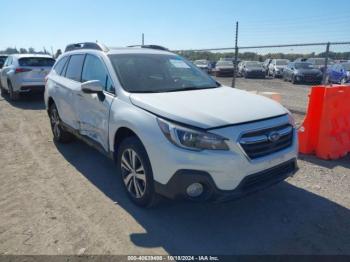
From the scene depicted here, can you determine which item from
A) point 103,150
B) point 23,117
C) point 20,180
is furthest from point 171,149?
point 23,117

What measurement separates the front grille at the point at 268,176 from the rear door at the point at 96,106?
1869 mm

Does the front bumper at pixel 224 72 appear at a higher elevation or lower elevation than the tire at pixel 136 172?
lower

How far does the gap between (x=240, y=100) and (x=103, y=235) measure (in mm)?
2111

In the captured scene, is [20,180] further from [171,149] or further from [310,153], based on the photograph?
[310,153]

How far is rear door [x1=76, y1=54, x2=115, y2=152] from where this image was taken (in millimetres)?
4020

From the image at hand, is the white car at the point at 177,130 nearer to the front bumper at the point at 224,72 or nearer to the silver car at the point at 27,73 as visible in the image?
the silver car at the point at 27,73

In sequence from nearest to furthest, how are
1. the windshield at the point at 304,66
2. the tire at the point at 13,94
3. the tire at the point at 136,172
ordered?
the tire at the point at 136,172 < the tire at the point at 13,94 < the windshield at the point at 304,66

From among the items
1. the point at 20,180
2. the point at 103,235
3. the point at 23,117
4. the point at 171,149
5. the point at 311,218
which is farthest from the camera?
the point at 23,117

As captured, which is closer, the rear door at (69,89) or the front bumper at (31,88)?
the rear door at (69,89)

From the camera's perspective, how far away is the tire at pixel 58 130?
6017 mm

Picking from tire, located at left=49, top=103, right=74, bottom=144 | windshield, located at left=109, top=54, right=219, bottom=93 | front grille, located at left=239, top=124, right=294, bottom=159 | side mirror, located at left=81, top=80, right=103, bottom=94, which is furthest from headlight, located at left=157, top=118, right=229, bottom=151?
tire, located at left=49, top=103, right=74, bottom=144

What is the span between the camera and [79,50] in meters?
5.29

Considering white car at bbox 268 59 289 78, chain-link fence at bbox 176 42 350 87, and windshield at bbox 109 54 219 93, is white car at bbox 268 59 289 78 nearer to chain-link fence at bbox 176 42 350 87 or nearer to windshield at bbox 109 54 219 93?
chain-link fence at bbox 176 42 350 87

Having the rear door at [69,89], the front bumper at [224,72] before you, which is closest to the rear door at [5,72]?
the rear door at [69,89]
